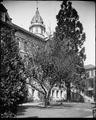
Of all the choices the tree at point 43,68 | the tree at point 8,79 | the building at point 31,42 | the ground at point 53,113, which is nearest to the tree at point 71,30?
the building at point 31,42

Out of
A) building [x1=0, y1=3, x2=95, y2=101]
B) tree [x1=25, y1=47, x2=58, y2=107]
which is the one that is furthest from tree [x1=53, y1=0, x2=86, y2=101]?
tree [x1=25, y1=47, x2=58, y2=107]

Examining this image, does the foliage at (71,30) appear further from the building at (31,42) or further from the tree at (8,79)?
the tree at (8,79)

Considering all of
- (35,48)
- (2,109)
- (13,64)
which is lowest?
(2,109)

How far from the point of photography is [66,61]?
1964 cm

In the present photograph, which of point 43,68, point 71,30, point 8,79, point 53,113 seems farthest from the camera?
point 71,30

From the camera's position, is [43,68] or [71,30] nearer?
[43,68]

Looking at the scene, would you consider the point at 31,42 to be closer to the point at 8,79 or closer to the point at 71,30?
the point at 71,30

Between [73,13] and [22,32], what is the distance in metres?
9.07

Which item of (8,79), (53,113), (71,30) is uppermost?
(71,30)

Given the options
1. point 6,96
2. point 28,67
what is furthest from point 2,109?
point 28,67

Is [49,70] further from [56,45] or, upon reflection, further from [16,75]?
[16,75]

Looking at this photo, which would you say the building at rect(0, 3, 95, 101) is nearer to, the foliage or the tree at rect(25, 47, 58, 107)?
the tree at rect(25, 47, 58, 107)

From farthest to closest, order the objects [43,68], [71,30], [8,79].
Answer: [71,30] < [43,68] < [8,79]

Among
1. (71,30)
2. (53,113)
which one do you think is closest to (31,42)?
(71,30)
